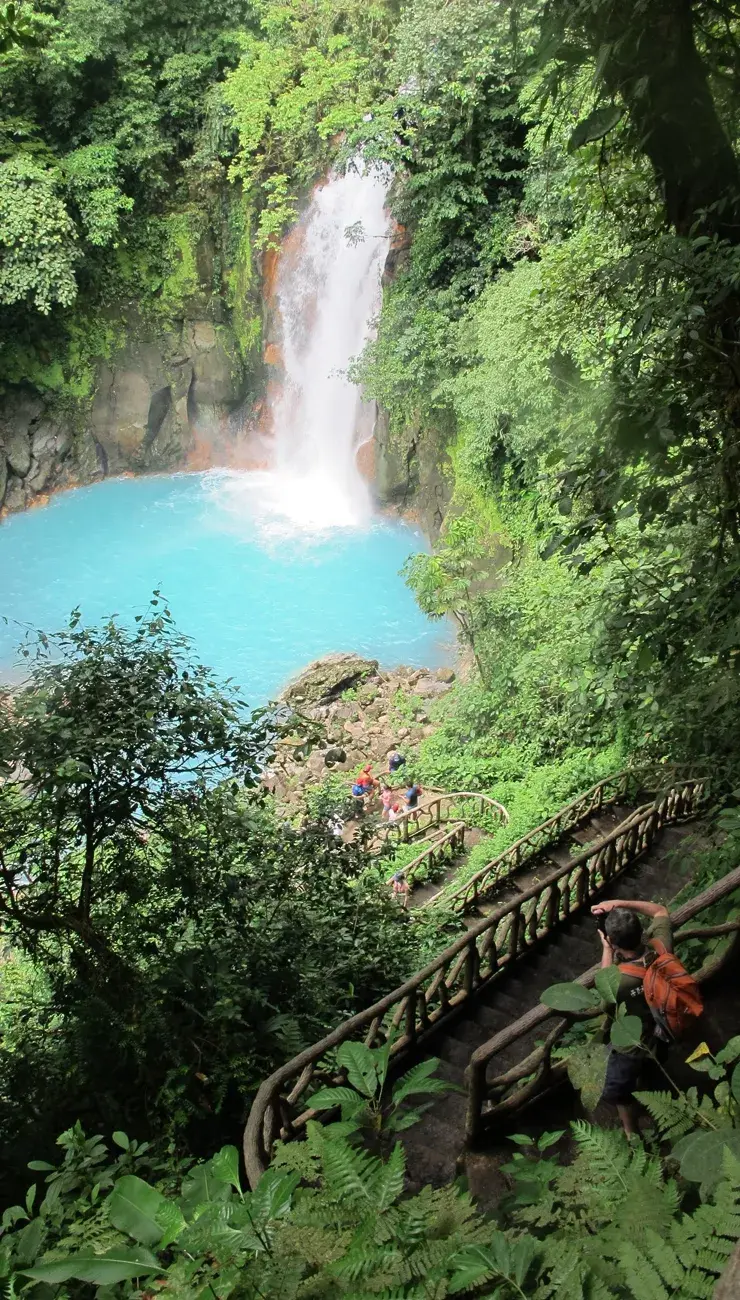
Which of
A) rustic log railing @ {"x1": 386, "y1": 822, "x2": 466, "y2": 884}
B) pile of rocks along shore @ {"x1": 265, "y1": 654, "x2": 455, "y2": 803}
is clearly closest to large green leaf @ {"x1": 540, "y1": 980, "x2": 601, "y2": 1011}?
rustic log railing @ {"x1": 386, "y1": 822, "x2": 466, "y2": 884}

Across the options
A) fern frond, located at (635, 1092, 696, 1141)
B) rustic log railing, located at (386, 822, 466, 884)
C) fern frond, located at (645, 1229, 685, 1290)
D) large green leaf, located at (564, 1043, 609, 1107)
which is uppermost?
rustic log railing, located at (386, 822, 466, 884)

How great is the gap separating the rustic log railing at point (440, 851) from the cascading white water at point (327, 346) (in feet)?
40.4

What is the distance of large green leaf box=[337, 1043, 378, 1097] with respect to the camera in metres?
2.88

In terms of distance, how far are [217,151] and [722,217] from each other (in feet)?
64.5

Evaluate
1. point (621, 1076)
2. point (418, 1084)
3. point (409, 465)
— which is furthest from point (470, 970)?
point (409, 465)

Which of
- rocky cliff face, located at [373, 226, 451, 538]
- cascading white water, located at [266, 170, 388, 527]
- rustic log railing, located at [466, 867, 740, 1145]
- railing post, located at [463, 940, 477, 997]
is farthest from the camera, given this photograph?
cascading white water, located at [266, 170, 388, 527]

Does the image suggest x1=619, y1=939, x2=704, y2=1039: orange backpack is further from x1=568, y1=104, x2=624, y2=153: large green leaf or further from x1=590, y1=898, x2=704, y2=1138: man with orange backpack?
x1=568, y1=104, x2=624, y2=153: large green leaf

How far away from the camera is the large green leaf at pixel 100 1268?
2.38m

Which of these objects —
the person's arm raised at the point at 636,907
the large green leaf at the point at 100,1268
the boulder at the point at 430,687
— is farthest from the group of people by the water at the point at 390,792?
the large green leaf at the point at 100,1268

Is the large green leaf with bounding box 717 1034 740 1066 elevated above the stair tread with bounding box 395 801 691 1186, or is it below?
below

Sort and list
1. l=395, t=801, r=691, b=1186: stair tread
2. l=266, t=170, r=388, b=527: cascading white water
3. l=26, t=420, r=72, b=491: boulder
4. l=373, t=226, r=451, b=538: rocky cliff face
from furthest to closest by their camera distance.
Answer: l=26, t=420, r=72, b=491: boulder, l=266, t=170, r=388, b=527: cascading white water, l=373, t=226, r=451, b=538: rocky cliff face, l=395, t=801, r=691, b=1186: stair tread

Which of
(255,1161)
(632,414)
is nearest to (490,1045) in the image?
(255,1161)

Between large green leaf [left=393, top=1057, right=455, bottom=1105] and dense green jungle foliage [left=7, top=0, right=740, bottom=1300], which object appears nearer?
dense green jungle foliage [left=7, top=0, right=740, bottom=1300]

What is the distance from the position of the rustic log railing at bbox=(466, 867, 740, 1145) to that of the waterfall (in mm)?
18226
